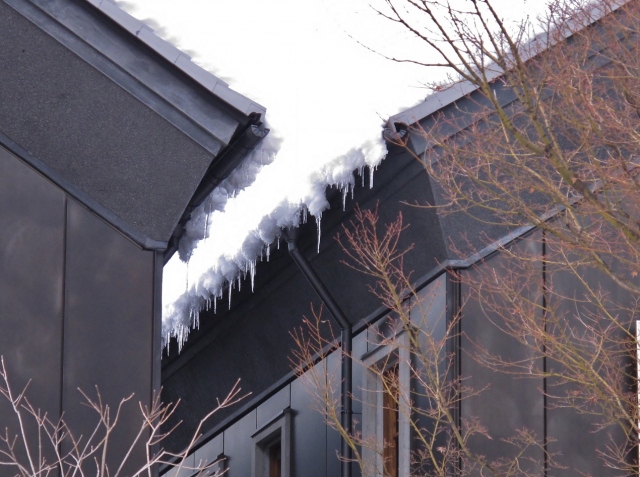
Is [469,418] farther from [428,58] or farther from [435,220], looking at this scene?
[428,58]

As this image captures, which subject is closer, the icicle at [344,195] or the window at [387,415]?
the icicle at [344,195]

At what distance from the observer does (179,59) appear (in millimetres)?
7332

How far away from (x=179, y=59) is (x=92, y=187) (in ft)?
3.82

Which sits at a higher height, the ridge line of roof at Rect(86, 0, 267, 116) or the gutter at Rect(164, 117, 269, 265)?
Result: the ridge line of roof at Rect(86, 0, 267, 116)

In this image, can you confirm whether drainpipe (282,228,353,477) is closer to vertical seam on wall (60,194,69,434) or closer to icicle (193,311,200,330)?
icicle (193,311,200,330)

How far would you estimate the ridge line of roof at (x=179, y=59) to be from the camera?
7.26m

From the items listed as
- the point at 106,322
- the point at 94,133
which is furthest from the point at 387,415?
the point at 94,133

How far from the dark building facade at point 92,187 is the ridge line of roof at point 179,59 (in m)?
0.01

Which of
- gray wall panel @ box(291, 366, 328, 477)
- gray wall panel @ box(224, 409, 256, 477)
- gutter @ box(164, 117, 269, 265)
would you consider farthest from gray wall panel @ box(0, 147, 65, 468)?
gray wall panel @ box(224, 409, 256, 477)

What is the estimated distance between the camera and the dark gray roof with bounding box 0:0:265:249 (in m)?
7.20

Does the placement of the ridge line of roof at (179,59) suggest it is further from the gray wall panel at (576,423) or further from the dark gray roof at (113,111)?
the gray wall panel at (576,423)

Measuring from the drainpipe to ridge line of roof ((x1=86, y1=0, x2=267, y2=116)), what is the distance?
7.67 feet

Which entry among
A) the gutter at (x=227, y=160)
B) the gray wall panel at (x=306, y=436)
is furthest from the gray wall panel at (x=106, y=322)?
the gray wall panel at (x=306, y=436)

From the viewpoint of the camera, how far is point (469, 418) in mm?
8312
